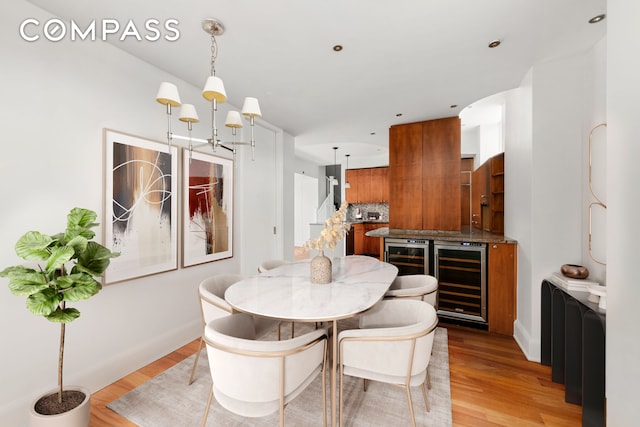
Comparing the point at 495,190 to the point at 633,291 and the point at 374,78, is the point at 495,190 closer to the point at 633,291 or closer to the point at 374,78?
the point at 374,78

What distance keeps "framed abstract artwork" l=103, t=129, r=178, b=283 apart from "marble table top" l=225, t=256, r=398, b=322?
3.35 feet

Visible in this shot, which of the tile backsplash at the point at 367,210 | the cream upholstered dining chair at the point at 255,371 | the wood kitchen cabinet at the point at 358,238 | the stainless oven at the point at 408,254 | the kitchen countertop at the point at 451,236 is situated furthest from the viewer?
the tile backsplash at the point at 367,210

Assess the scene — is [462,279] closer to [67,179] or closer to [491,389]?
[491,389]

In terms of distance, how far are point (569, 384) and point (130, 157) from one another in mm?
3738

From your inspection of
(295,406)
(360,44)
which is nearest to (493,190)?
(360,44)

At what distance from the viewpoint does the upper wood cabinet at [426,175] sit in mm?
3968

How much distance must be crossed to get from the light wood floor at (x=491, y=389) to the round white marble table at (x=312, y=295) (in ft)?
3.15

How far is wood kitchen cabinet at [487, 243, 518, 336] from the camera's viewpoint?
3.06 metres

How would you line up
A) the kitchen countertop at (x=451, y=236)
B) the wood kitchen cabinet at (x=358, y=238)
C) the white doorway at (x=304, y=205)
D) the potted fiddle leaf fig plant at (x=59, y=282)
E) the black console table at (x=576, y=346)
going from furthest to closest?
the white doorway at (x=304, y=205), the wood kitchen cabinet at (x=358, y=238), the kitchen countertop at (x=451, y=236), the black console table at (x=576, y=346), the potted fiddle leaf fig plant at (x=59, y=282)

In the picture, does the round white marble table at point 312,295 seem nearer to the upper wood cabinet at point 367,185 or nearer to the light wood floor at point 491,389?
the light wood floor at point 491,389

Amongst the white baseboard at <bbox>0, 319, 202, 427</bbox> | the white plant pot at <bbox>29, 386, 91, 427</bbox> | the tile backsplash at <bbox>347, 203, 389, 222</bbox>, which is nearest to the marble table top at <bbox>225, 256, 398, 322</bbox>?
the white plant pot at <bbox>29, 386, 91, 427</bbox>

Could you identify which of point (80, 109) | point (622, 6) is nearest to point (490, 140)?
point (622, 6)

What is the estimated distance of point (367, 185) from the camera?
26.9 feet

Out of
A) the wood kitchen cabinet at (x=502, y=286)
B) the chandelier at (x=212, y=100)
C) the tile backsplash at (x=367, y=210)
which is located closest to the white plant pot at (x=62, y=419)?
the chandelier at (x=212, y=100)
